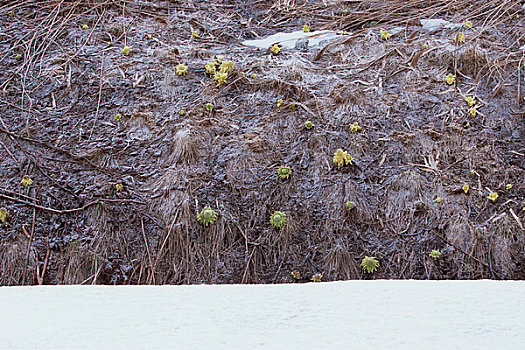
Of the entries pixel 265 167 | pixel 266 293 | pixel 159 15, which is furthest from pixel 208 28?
pixel 266 293

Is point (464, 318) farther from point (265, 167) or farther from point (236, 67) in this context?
A: point (236, 67)

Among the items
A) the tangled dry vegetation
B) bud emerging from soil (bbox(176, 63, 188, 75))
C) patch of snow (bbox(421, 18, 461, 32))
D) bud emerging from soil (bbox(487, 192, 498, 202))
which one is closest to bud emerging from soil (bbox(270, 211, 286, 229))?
the tangled dry vegetation

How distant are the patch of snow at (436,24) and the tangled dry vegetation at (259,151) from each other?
1.9 inches

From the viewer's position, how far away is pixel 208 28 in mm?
3707

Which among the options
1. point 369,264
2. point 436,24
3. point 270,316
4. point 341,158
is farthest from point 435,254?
point 436,24

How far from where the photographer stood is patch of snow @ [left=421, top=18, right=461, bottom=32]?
11.4ft

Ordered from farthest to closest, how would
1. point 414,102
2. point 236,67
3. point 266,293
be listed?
point 236,67 → point 414,102 → point 266,293

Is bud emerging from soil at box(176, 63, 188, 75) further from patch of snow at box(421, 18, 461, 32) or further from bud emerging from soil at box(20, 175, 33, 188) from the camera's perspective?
patch of snow at box(421, 18, 461, 32)

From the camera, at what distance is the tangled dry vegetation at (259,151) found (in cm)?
226

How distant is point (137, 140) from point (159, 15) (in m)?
1.58

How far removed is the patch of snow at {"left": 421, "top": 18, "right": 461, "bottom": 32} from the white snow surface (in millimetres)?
2819

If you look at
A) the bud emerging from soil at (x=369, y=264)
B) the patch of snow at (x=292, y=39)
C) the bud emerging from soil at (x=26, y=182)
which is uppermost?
the patch of snow at (x=292, y=39)

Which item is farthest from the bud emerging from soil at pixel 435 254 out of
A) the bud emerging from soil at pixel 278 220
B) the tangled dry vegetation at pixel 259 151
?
the bud emerging from soil at pixel 278 220

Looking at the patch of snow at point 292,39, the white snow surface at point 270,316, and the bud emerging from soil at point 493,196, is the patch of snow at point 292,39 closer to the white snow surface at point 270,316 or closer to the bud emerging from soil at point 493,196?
the bud emerging from soil at point 493,196
